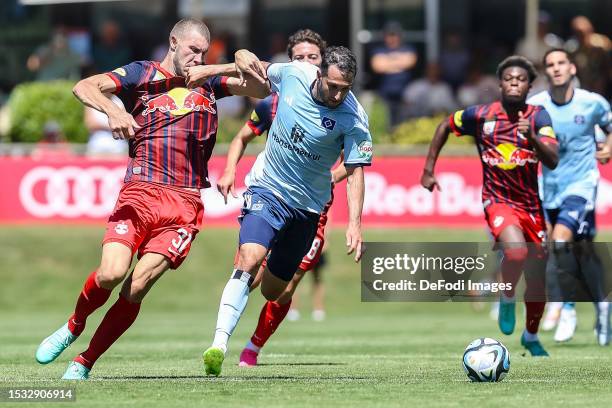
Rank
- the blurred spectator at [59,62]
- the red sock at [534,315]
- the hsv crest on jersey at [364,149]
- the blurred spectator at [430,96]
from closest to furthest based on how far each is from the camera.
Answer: the hsv crest on jersey at [364,149] < the red sock at [534,315] < the blurred spectator at [430,96] < the blurred spectator at [59,62]

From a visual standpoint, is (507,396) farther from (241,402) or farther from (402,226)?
(402,226)

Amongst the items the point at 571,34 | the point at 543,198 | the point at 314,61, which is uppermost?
the point at 571,34

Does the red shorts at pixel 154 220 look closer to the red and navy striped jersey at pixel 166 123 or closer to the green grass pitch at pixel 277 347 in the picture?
the red and navy striped jersey at pixel 166 123

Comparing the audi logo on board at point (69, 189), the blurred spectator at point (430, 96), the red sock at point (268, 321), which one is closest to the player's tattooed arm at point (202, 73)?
the red sock at point (268, 321)

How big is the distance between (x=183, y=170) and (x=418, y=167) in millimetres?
13676

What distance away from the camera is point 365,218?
2381 centimetres

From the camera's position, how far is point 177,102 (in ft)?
34.3

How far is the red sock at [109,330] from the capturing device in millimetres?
10023

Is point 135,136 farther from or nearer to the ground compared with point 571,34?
nearer to the ground

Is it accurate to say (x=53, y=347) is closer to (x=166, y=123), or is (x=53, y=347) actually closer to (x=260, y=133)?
(x=166, y=123)

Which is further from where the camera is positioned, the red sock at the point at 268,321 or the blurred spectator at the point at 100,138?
the blurred spectator at the point at 100,138

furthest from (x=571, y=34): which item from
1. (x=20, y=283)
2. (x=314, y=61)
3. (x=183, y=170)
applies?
(x=183, y=170)

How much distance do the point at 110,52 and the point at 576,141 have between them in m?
15.6

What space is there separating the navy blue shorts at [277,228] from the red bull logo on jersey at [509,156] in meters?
2.76
